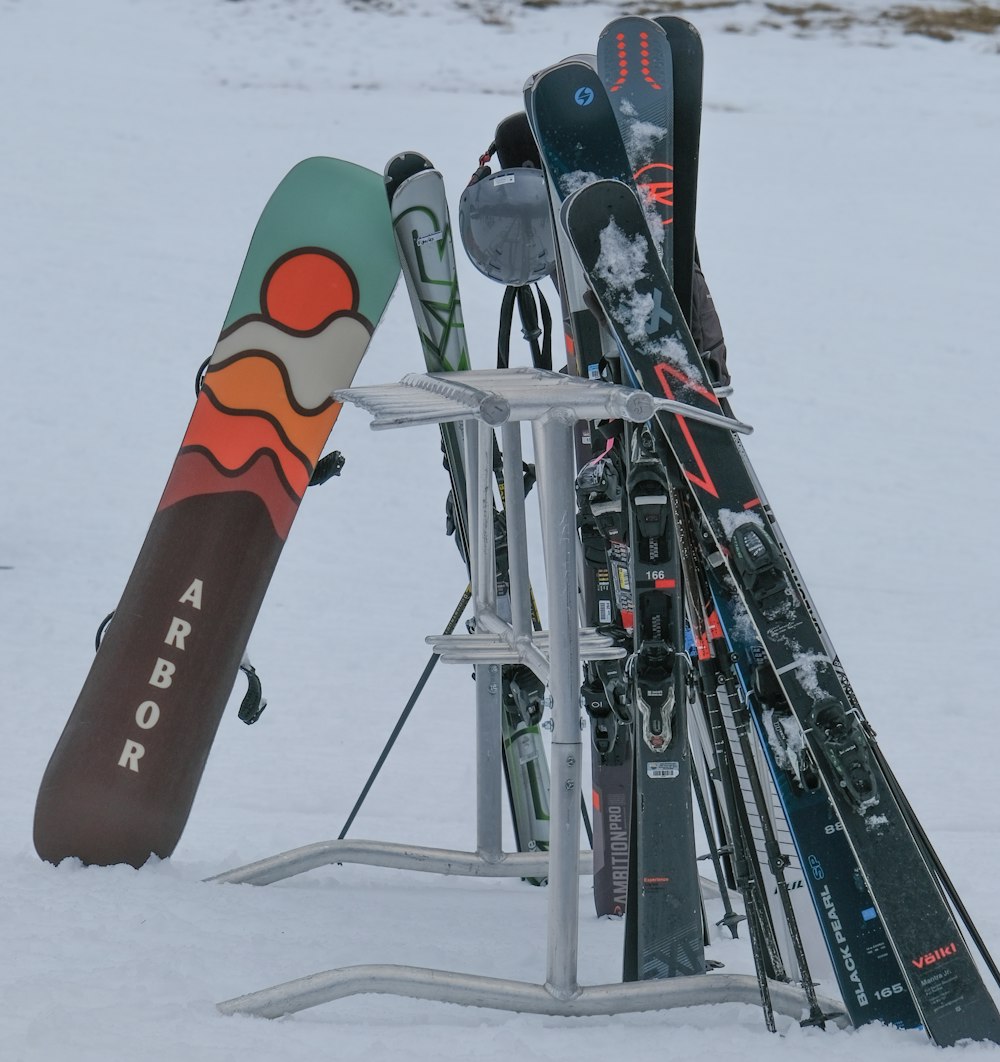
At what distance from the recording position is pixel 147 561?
2627mm

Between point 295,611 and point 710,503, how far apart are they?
12.3 feet

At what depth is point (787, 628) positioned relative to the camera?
1798 mm

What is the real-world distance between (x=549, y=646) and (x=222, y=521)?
3.26ft

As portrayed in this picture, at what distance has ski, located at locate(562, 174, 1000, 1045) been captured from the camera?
68.2 inches

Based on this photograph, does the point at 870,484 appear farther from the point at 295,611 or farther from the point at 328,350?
the point at 328,350

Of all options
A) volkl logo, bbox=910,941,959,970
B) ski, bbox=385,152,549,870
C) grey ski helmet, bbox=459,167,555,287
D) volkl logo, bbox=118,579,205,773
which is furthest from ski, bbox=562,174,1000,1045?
volkl logo, bbox=118,579,205,773

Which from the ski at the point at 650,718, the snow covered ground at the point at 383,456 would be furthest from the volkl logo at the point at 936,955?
the ski at the point at 650,718

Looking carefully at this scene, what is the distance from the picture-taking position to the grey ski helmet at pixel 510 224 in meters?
2.50

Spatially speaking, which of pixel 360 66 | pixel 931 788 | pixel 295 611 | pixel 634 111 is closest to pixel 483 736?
pixel 634 111

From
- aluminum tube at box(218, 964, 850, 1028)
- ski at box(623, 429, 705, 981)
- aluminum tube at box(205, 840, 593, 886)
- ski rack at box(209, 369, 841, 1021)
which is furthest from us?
aluminum tube at box(205, 840, 593, 886)

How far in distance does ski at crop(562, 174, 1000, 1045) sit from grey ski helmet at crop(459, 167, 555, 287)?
644 mm

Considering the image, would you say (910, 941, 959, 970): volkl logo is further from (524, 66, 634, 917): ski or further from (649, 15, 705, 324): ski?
(649, 15, 705, 324): ski

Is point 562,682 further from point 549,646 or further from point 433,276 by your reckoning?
point 433,276

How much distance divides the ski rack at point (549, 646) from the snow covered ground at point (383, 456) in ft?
0.15
